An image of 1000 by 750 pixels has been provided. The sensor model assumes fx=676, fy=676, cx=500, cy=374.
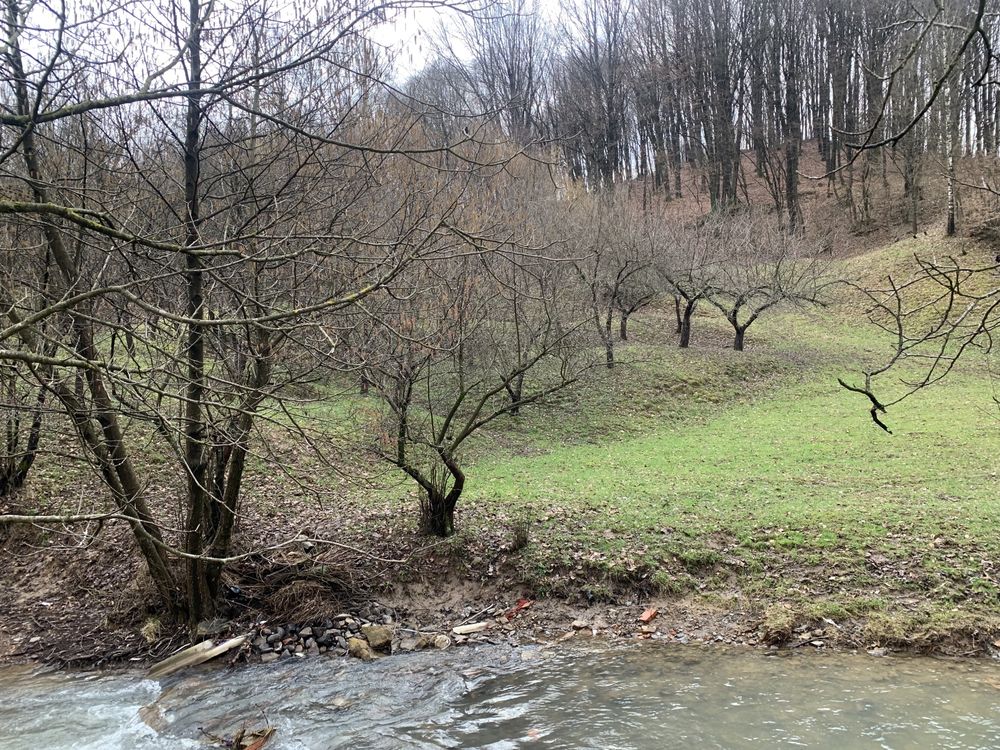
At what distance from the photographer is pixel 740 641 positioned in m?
6.97

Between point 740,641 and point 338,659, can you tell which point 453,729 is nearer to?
point 338,659

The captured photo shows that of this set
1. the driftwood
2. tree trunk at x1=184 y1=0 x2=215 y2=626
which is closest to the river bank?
the driftwood

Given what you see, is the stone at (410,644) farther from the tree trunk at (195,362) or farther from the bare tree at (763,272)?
the bare tree at (763,272)

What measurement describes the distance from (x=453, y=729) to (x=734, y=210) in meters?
30.7

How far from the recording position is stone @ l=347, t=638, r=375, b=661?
23.4ft

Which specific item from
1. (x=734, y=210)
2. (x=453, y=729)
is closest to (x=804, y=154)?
(x=734, y=210)

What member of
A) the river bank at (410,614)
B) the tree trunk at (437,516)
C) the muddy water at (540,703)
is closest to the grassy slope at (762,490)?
the river bank at (410,614)

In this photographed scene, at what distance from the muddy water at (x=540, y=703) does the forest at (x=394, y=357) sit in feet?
2.97

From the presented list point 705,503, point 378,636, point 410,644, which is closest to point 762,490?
point 705,503

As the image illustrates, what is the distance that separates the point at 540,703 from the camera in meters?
5.92

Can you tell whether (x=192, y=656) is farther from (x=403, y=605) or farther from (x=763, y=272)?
(x=763, y=272)

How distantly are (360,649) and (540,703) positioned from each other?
2234 mm

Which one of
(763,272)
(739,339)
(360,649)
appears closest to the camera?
(360,649)

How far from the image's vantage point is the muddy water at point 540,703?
17.3 feet
